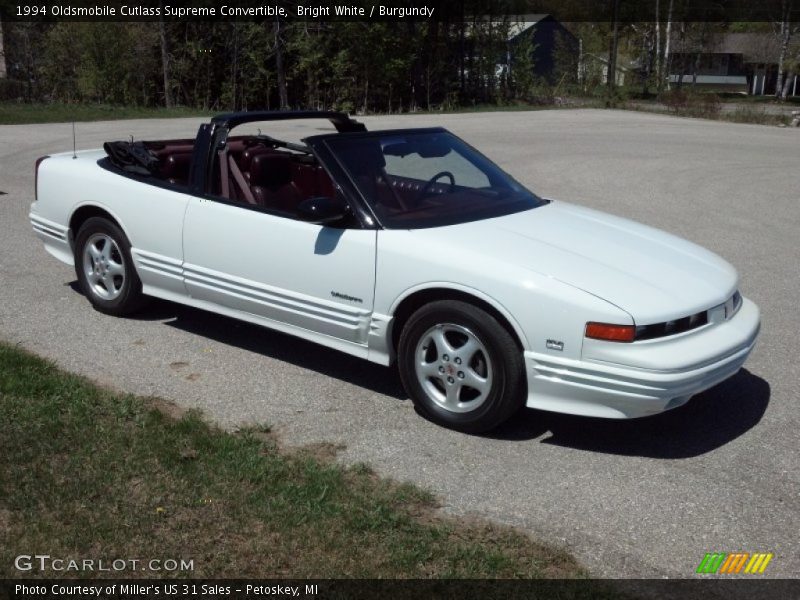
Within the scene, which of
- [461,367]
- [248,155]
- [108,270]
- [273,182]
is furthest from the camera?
[108,270]

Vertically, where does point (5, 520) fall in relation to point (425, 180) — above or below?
below

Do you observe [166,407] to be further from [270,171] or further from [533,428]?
[533,428]

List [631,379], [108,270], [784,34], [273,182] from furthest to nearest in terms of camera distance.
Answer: [784,34]
[108,270]
[273,182]
[631,379]

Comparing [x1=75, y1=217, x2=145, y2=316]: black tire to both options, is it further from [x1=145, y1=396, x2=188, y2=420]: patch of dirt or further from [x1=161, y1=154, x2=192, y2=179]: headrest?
[x1=145, y1=396, x2=188, y2=420]: patch of dirt

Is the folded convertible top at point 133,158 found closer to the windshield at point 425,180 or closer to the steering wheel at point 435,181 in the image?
the windshield at point 425,180

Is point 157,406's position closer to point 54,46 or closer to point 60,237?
point 60,237

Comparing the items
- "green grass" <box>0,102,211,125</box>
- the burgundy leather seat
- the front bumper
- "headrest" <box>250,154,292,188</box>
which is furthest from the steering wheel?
"green grass" <box>0,102,211,125</box>

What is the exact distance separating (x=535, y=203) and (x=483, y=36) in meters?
37.4

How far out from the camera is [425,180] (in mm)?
5945

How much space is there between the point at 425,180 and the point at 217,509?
279 centimetres

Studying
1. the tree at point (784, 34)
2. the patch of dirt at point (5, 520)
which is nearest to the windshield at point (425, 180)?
the patch of dirt at point (5, 520)

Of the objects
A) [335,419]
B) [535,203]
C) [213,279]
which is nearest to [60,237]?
[213,279]

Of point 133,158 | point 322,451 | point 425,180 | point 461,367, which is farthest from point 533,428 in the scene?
point 133,158

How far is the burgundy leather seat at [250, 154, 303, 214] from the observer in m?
5.92
